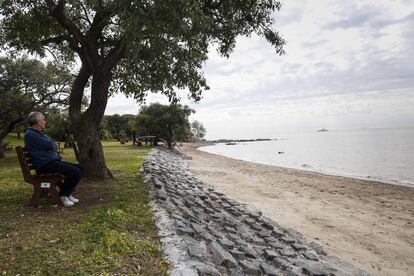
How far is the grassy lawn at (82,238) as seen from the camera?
4.93 metres

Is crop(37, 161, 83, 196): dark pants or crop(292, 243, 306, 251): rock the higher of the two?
crop(37, 161, 83, 196): dark pants

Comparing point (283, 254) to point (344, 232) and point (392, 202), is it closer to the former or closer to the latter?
point (344, 232)

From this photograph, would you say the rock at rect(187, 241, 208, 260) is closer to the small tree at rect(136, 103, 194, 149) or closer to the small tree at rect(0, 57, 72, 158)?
the small tree at rect(0, 57, 72, 158)

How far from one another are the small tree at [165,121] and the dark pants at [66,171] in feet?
129

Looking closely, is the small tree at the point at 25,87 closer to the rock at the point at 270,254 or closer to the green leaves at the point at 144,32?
the green leaves at the point at 144,32

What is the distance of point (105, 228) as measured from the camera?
6.45 metres

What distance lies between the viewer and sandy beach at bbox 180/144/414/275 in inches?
369

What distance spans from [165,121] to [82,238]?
4260 cm

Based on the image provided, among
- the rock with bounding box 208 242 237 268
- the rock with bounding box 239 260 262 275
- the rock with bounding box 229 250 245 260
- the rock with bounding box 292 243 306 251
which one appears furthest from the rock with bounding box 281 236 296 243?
the rock with bounding box 208 242 237 268

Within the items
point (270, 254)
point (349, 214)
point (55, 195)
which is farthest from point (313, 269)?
point (349, 214)

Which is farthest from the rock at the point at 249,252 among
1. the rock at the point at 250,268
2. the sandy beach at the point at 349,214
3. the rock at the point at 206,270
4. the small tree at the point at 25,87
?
the small tree at the point at 25,87

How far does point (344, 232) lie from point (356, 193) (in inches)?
360

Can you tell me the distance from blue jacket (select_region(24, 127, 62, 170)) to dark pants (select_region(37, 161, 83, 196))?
0.13m

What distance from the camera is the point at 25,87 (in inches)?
1118
